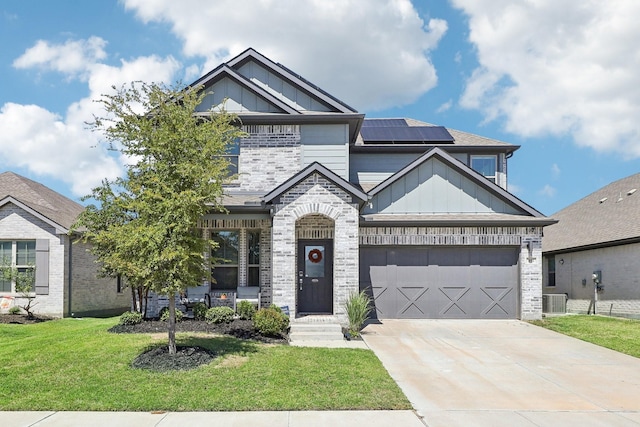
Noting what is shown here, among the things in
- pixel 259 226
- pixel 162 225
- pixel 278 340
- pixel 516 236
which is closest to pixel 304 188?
pixel 259 226

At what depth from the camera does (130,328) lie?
12562 millimetres

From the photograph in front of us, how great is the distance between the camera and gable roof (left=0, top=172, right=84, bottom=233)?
17.5 metres

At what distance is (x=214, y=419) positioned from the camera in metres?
6.74

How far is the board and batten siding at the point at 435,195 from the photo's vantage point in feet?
54.3

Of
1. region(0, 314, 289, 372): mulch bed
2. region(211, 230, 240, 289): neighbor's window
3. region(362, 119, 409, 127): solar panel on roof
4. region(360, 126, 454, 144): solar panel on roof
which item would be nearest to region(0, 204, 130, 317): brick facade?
A: region(0, 314, 289, 372): mulch bed

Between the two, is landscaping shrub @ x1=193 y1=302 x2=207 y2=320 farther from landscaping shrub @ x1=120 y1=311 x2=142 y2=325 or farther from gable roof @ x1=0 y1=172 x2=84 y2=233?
gable roof @ x1=0 y1=172 x2=84 y2=233

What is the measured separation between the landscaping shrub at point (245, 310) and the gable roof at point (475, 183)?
4.66m

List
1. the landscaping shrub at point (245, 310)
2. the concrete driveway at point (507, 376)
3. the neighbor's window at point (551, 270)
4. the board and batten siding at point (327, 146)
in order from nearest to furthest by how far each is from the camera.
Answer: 1. the concrete driveway at point (507, 376)
2. the landscaping shrub at point (245, 310)
3. the board and batten siding at point (327, 146)
4. the neighbor's window at point (551, 270)

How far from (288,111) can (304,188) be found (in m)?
3.52

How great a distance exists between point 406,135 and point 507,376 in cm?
1249

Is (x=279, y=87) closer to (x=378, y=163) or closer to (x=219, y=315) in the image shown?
(x=378, y=163)

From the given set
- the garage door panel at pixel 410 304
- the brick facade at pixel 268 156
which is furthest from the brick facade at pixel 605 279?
Answer: the brick facade at pixel 268 156

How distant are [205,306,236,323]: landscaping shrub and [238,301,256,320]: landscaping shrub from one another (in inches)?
29.5

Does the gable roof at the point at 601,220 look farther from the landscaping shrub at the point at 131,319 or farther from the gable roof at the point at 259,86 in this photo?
the landscaping shrub at the point at 131,319
